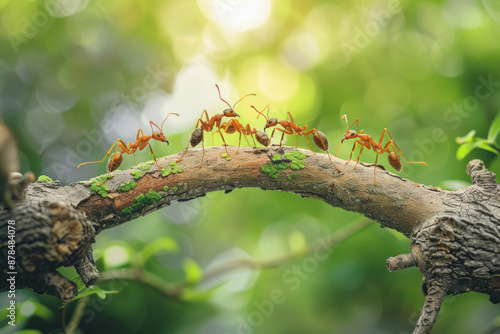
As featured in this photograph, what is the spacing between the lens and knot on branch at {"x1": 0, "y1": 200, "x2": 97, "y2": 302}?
1.38 meters

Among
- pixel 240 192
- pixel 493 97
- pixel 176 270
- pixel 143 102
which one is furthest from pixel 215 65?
pixel 493 97

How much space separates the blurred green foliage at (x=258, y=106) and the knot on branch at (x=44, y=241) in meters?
1.22

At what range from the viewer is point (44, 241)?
138 cm

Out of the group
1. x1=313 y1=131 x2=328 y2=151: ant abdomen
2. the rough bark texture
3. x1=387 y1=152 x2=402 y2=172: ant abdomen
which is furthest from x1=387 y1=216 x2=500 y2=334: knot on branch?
x1=313 y1=131 x2=328 y2=151: ant abdomen

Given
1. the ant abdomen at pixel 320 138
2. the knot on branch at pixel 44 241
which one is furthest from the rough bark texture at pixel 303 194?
the ant abdomen at pixel 320 138

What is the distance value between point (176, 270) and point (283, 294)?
871 millimetres

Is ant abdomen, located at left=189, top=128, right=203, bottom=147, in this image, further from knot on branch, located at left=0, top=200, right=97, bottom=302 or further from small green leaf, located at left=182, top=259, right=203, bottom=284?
small green leaf, located at left=182, top=259, right=203, bottom=284

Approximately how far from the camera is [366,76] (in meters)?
3.36

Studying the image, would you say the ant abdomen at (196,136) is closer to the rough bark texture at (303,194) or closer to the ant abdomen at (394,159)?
the rough bark texture at (303,194)

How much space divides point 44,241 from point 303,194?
3.60 feet

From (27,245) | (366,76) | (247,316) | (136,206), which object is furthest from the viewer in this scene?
(366,76)

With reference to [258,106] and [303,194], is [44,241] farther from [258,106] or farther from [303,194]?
[258,106]

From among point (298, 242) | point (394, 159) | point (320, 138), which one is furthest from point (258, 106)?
point (394, 159)

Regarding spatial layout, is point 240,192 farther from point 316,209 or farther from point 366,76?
point 366,76
